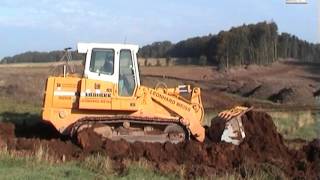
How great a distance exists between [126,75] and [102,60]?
0.83m

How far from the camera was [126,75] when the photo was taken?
20875mm

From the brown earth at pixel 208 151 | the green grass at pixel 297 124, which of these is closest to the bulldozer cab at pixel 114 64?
the brown earth at pixel 208 151

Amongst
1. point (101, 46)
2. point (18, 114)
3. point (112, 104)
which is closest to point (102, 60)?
point (101, 46)

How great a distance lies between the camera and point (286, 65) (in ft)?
335

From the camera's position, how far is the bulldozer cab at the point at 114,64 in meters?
20.8

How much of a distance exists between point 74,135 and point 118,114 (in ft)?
4.67

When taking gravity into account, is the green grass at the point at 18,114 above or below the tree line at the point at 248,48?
below

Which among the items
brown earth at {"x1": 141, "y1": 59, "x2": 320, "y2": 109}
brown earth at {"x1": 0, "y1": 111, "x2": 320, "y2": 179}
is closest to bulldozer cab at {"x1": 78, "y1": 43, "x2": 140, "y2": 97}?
brown earth at {"x1": 0, "y1": 111, "x2": 320, "y2": 179}

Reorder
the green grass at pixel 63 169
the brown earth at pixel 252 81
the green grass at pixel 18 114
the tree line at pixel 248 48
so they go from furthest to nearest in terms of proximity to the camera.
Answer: the tree line at pixel 248 48
the brown earth at pixel 252 81
the green grass at pixel 18 114
the green grass at pixel 63 169

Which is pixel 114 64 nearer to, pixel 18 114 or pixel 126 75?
pixel 126 75

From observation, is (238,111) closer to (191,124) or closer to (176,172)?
(191,124)

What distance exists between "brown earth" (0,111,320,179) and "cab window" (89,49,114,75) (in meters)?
1.95

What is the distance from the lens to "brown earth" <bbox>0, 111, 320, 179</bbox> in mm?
16312

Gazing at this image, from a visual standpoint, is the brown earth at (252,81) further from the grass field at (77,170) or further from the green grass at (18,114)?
the grass field at (77,170)
